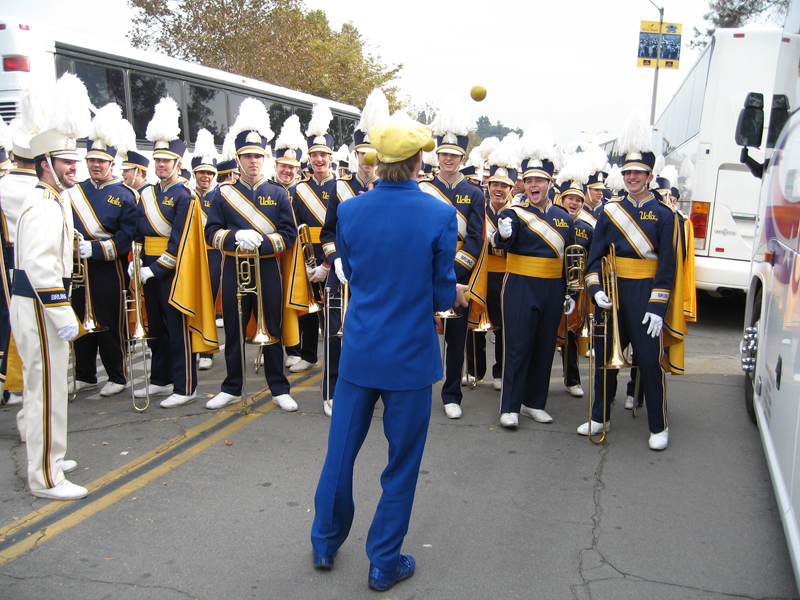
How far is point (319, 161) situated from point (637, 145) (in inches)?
125

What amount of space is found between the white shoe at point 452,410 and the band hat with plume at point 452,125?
209 cm

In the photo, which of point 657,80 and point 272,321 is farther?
point 657,80

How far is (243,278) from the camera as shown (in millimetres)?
5398

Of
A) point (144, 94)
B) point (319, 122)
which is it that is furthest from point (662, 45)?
point (319, 122)

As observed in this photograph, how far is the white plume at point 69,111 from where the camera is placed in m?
4.45

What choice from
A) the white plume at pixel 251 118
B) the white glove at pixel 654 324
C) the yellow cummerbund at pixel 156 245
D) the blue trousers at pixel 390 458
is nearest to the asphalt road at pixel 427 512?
the blue trousers at pixel 390 458

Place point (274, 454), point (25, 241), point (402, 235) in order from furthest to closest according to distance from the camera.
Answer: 1. point (274, 454)
2. point (25, 241)
3. point (402, 235)

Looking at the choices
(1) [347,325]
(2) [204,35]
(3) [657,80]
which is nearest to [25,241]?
(1) [347,325]

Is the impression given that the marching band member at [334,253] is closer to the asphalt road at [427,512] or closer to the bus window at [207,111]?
the asphalt road at [427,512]

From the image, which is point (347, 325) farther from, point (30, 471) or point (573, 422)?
point (573, 422)

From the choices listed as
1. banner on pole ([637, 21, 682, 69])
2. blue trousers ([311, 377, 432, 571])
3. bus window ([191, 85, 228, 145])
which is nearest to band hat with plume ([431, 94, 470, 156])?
blue trousers ([311, 377, 432, 571])

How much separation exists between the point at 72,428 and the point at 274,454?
1678 millimetres

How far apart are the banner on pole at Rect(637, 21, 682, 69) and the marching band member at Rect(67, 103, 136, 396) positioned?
21398mm

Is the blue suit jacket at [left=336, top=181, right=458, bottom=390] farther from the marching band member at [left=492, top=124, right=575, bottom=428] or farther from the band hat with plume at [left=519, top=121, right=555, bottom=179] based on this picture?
the band hat with plume at [left=519, top=121, right=555, bottom=179]
